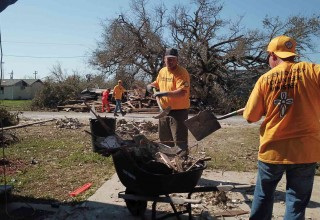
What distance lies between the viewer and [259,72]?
23781 millimetres

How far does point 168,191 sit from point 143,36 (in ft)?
79.0

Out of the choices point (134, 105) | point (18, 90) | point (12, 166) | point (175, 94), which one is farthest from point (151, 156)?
point (18, 90)

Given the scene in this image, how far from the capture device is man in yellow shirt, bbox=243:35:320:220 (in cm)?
287

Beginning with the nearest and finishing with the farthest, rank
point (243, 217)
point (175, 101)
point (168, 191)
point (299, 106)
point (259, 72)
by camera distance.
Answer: point (299, 106), point (168, 191), point (243, 217), point (175, 101), point (259, 72)

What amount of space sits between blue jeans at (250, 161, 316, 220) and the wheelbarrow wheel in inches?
56.2

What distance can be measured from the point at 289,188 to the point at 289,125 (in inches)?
23.1

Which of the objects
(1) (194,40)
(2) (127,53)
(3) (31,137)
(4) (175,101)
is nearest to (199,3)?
(1) (194,40)

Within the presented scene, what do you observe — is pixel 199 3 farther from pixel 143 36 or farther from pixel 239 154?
pixel 239 154

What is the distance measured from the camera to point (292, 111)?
2873mm

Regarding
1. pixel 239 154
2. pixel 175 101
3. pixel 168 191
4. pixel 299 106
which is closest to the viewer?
pixel 299 106

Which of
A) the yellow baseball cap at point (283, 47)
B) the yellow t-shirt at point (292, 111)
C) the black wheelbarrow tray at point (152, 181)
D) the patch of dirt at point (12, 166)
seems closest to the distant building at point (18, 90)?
the patch of dirt at point (12, 166)

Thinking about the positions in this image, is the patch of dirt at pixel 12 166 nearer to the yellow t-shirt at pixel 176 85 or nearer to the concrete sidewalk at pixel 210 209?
the concrete sidewalk at pixel 210 209

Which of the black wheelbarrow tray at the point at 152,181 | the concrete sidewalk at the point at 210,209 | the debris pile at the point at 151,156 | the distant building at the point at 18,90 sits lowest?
the concrete sidewalk at the point at 210,209

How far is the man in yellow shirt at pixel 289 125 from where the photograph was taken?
287 centimetres
